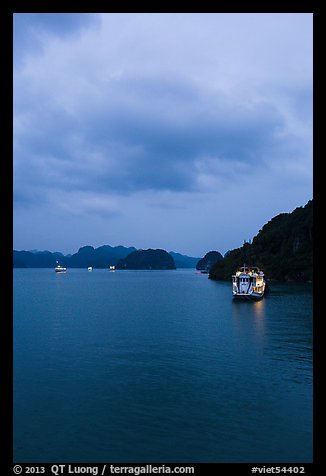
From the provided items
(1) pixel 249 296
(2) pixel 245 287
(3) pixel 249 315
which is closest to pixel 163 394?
(3) pixel 249 315

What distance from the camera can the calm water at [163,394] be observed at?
22.7 metres

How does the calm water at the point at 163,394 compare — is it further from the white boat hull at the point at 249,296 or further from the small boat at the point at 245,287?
the small boat at the point at 245,287

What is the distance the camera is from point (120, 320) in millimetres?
75125

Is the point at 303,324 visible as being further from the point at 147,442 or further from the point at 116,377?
the point at 147,442

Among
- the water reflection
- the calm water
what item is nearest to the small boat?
the water reflection

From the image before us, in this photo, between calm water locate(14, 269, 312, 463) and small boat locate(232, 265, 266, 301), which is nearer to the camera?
calm water locate(14, 269, 312, 463)

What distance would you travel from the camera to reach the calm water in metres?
22.7

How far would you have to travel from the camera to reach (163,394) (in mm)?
31812

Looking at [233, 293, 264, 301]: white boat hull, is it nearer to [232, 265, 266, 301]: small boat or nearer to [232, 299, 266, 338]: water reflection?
[232, 265, 266, 301]: small boat

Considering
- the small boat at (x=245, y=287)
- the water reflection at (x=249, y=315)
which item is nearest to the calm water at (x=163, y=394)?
the water reflection at (x=249, y=315)

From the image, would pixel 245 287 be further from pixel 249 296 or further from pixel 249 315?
pixel 249 315

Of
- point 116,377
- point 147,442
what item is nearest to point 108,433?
point 147,442

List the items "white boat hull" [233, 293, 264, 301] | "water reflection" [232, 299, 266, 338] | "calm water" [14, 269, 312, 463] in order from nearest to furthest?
"calm water" [14, 269, 312, 463] → "water reflection" [232, 299, 266, 338] → "white boat hull" [233, 293, 264, 301]
